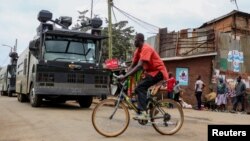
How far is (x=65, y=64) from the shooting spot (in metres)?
15.0

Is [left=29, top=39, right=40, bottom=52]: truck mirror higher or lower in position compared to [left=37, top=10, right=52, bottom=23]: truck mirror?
lower

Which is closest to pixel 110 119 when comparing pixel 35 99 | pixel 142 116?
pixel 142 116

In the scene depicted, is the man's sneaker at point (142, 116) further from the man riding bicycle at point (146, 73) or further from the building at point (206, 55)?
the building at point (206, 55)

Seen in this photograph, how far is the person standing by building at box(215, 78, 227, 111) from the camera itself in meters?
20.6

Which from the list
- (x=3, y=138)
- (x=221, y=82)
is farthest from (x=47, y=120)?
(x=221, y=82)

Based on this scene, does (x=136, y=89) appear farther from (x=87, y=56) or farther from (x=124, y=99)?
(x=87, y=56)

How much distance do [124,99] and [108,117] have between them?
1.59 feet

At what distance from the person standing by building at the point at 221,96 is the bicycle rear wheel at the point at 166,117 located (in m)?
12.1

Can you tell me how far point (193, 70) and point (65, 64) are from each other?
9959 millimetres

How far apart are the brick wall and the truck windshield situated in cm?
839

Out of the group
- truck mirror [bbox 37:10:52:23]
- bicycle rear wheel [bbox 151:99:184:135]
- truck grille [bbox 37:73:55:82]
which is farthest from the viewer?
truck mirror [bbox 37:10:52:23]

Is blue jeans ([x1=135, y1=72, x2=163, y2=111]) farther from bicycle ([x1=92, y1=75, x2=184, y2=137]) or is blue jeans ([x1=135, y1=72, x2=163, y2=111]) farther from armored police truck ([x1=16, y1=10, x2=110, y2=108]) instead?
armored police truck ([x1=16, y1=10, x2=110, y2=108])

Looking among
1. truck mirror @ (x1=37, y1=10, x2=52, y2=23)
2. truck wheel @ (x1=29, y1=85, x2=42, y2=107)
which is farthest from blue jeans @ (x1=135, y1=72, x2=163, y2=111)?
truck mirror @ (x1=37, y1=10, x2=52, y2=23)

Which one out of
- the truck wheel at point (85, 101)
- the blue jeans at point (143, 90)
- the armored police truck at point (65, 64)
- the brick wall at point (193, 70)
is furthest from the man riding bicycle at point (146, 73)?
the brick wall at point (193, 70)
